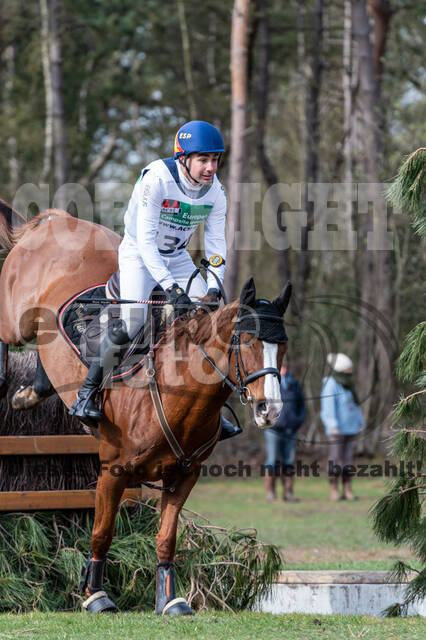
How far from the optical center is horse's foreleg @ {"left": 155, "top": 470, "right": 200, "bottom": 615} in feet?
20.5

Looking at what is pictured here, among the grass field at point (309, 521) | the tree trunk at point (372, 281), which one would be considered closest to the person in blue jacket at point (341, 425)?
the grass field at point (309, 521)

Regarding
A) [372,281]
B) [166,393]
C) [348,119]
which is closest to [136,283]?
[166,393]

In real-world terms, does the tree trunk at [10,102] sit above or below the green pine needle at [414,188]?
above

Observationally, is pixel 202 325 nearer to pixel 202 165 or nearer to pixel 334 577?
pixel 202 165

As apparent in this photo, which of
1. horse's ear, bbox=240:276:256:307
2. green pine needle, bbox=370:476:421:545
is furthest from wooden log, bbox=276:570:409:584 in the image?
horse's ear, bbox=240:276:256:307

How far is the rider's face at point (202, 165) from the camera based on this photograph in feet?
20.6

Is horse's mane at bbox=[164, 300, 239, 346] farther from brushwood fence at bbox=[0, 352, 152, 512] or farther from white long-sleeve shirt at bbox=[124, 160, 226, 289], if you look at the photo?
brushwood fence at bbox=[0, 352, 152, 512]

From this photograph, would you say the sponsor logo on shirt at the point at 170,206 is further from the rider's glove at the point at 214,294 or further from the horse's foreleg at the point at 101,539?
the horse's foreleg at the point at 101,539

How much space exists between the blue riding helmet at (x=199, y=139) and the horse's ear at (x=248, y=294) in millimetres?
1138

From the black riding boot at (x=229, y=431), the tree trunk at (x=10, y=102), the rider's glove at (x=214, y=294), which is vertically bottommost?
the black riding boot at (x=229, y=431)

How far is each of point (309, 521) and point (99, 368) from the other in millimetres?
7415

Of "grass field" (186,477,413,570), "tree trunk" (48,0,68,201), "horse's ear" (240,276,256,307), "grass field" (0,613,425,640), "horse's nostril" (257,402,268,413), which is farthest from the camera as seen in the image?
"tree trunk" (48,0,68,201)

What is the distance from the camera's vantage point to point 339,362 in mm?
16359

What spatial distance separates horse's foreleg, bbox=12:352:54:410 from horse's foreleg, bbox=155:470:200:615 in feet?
4.87
